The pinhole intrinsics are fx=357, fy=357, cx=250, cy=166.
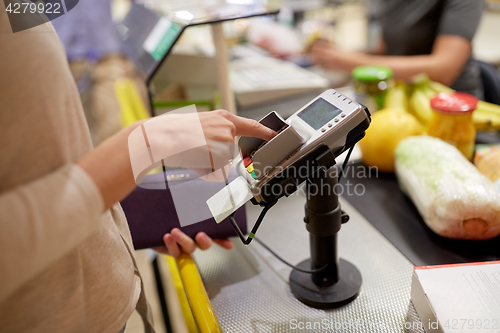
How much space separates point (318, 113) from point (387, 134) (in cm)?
52

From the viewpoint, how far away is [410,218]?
860mm

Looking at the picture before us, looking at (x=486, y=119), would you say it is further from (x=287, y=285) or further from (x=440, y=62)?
(x=287, y=285)

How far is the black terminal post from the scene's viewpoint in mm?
602

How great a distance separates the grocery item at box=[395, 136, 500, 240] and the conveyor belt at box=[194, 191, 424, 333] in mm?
119

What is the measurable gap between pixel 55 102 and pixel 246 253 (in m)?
0.55

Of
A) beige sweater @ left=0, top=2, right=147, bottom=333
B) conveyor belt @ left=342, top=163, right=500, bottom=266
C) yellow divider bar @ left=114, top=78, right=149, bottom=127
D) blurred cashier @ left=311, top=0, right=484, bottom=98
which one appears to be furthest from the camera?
blurred cashier @ left=311, top=0, right=484, bottom=98

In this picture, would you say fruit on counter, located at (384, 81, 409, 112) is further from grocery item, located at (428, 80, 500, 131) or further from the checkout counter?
the checkout counter

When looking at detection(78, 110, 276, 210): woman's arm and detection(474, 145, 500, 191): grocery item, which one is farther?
detection(474, 145, 500, 191): grocery item

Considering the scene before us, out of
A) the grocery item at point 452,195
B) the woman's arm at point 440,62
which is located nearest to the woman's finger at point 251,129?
the grocery item at point 452,195

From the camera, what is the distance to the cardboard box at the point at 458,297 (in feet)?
1.66

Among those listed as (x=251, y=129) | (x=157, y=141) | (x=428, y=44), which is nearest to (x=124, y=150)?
(x=157, y=141)

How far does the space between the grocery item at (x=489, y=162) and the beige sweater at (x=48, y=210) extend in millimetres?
778

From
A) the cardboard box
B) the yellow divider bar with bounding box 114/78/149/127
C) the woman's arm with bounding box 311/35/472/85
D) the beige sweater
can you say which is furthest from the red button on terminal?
the woman's arm with bounding box 311/35/472/85

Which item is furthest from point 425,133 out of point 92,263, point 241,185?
point 92,263
